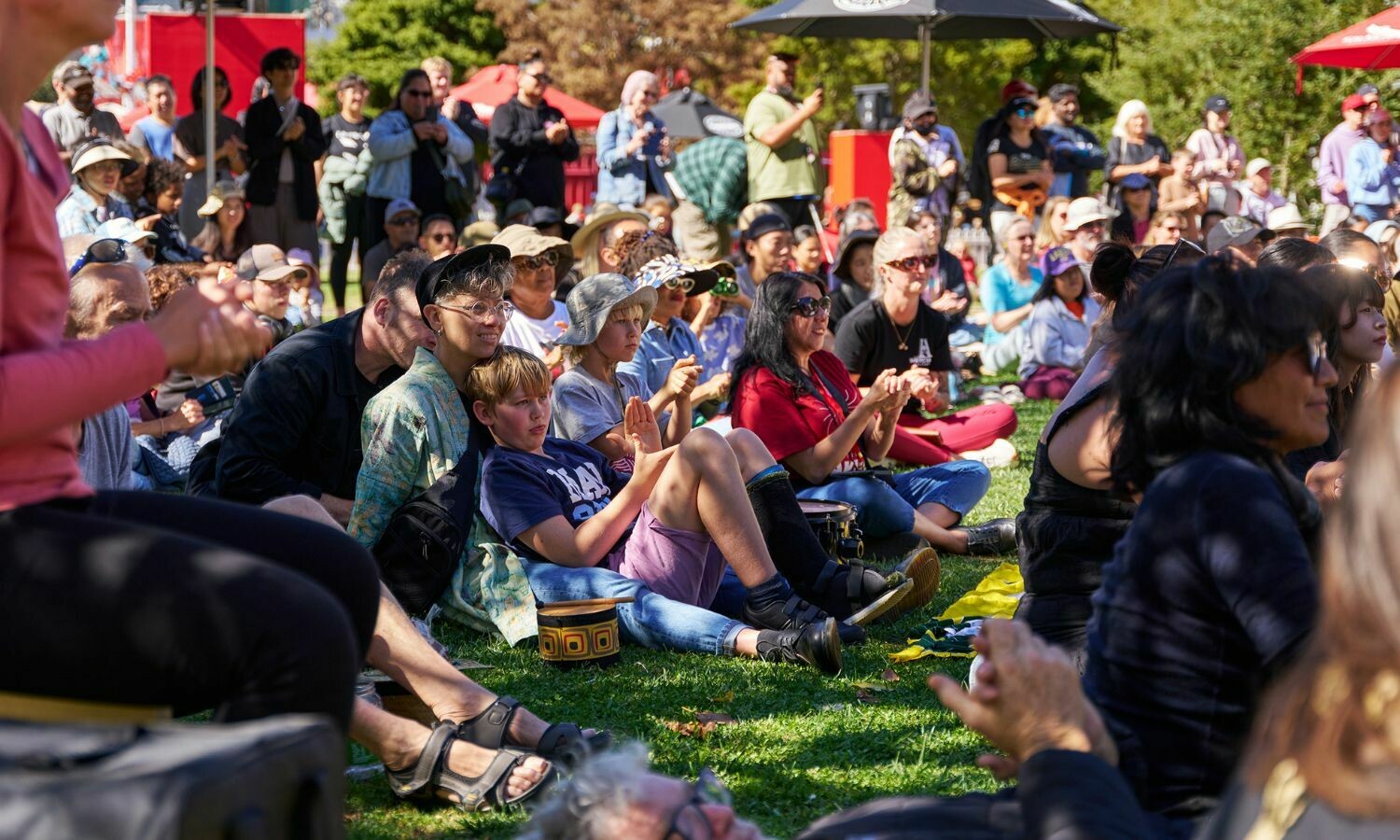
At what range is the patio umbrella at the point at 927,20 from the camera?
50.1ft

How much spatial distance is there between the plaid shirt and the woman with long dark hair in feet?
14.5

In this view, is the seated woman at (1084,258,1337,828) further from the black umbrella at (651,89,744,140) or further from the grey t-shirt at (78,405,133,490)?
the black umbrella at (651,89,744,140)

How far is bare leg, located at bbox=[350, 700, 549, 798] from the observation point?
3.88 metres

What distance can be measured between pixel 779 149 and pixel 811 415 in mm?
8301

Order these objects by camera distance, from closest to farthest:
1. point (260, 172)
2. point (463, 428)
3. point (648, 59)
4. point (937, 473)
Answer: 1. point (463, 428)
2. point (937, 473)
3. point (260, 172)
4. point (648, 59)

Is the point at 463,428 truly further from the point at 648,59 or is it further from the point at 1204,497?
the point at 648,59

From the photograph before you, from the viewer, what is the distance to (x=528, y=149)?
13.5 m

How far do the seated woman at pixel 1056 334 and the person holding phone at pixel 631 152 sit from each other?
156 inches

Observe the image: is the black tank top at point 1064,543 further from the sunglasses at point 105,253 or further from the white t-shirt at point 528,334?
the white t-shirt at point 528,334

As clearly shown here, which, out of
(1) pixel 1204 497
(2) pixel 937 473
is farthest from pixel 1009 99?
(1) pixel 1204 497

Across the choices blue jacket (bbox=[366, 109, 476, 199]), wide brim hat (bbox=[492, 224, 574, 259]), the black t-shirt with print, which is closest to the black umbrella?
blue jacket (bbox=[366, 109, 476, 199])

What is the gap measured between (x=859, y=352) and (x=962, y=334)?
435 centimetres

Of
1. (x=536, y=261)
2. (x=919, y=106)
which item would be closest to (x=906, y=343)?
(x=536, y=261)

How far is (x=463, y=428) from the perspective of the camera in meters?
5.62
